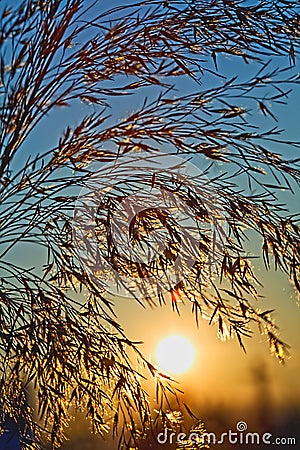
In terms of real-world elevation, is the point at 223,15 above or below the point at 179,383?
above

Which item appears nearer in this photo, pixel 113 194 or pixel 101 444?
pixel 113 194

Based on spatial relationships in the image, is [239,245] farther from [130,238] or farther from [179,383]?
[179,383]

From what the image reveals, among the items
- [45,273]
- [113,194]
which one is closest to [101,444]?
[45,273]

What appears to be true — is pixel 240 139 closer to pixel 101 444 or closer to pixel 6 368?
pixel 6 368

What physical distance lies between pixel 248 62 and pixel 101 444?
2362 millimetres

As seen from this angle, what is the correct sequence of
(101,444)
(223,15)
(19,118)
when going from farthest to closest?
(101,444) → (223,15) → (19,118)

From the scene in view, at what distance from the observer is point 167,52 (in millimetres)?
2611

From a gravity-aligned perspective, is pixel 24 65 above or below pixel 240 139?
above

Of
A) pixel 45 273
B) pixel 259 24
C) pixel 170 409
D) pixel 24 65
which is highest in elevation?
pixel 259 24

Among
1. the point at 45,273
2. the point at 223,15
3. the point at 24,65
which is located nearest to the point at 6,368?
the point at 45,273

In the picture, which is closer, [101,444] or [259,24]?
[259,24]

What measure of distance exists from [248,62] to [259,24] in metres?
0.17

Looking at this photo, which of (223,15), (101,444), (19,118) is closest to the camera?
(19,118)

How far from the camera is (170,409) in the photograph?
2670 mm
